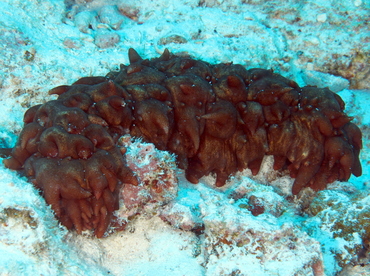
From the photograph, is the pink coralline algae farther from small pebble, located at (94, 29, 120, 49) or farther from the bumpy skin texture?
small pebble, located at (94, 29, 120, 49)

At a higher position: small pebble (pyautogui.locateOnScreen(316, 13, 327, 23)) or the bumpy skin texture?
small pebble (pyautogui.locateOnScreen(316, 13, 327, 23))

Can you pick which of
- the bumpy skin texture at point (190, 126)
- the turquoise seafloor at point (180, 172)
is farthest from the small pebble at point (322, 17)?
the bumpy skin texture at point (190, 126)

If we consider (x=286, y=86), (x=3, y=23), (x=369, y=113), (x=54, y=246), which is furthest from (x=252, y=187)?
(x=3, y=23)

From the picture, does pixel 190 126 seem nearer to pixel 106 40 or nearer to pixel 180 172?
pixel 180 172

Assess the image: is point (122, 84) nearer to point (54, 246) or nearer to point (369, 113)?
point (54, 246)

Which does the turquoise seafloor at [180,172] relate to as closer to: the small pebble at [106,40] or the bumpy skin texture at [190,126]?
the small pebble at [106,40]

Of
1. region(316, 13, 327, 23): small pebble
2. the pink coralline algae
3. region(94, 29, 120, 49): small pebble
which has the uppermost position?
region(316, 13, 327, 23): small pebble

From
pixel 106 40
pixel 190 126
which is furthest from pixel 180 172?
pixel 106 40

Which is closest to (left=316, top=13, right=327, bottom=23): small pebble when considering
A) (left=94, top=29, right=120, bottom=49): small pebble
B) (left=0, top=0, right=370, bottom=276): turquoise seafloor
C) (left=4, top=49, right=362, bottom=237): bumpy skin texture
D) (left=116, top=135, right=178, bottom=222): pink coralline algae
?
(left=0, top=0, right=370, bottom=276): turquoise seafloor

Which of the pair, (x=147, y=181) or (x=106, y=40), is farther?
(x=106, y=40)

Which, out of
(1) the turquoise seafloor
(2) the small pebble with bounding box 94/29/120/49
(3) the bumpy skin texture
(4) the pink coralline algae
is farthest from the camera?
(2) the small pebble with bounding box 94/29/120/49
